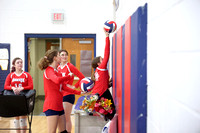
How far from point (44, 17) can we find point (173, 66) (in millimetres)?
4677

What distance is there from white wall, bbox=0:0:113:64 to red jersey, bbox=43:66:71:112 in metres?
2.66

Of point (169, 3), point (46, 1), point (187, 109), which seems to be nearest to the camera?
point (187, 109)

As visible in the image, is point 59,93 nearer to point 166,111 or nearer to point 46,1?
point 166,111

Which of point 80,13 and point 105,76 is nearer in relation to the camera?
point 105,76

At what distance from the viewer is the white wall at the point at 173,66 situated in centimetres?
57

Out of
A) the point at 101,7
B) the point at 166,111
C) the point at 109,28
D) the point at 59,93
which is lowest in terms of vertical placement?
the point at 59,93

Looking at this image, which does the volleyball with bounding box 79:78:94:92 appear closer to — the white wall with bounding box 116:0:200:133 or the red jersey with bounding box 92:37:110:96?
the red jersey with bounding box 92:37:110:96

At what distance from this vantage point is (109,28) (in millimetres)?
2297

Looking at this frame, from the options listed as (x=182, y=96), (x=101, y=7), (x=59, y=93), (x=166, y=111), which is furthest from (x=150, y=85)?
(x=101, y=7)

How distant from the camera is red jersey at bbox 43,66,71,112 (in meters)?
2.41

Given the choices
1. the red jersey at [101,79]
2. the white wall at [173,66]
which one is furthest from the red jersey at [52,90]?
the white wall at [173,66]

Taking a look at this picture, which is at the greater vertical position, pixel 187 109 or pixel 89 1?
pixel 89 1

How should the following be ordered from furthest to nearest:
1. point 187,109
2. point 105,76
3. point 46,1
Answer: point 46,1 → point 105,76 → point 187,109

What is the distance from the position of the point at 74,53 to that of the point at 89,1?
4.37 feet
